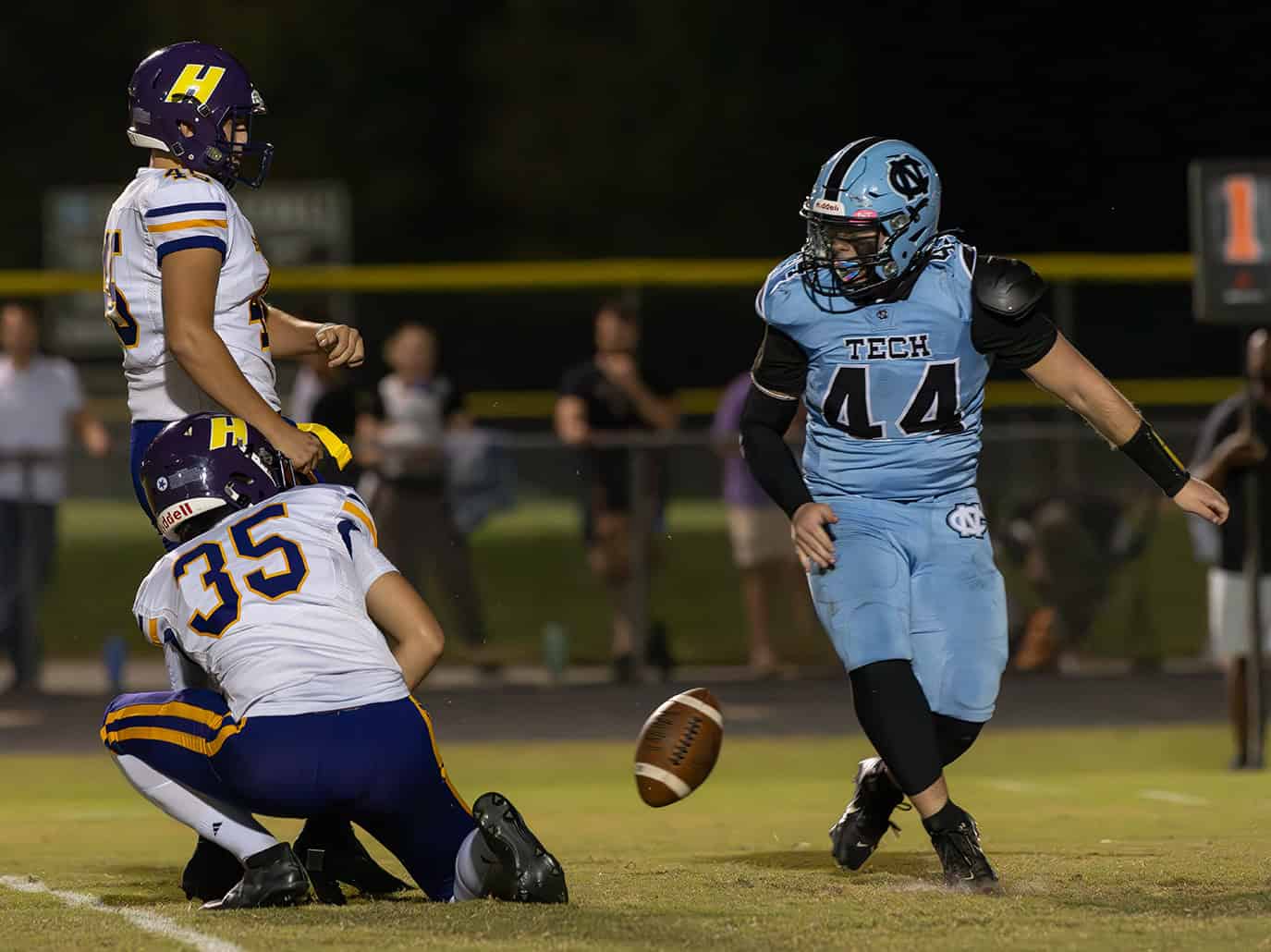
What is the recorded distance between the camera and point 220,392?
5914 mm

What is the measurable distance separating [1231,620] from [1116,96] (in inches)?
1026

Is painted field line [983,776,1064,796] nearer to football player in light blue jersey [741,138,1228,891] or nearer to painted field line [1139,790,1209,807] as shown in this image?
painted field line [1139,790,1209,807]

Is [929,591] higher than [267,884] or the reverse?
higher

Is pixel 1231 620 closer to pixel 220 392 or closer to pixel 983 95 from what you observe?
pixel 220 392

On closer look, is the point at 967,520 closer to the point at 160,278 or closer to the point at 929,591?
the point at 929,591

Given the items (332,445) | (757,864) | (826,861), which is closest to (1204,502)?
(826,861)

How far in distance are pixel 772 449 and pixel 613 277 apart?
8.24 metres

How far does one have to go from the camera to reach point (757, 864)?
661 centimetres

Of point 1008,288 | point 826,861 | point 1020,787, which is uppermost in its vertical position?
point 1008,288

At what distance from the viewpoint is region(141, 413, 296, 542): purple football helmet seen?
18.7ft

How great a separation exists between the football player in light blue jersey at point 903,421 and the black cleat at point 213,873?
1.68 meters

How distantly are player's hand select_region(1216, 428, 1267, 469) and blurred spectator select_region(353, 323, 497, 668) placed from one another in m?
4.06

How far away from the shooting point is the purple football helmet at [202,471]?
5.71 metres

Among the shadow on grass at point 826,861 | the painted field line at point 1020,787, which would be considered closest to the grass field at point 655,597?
the painted field line at point 1020,787
